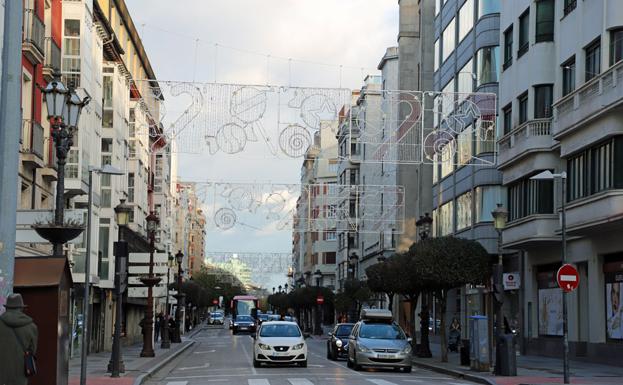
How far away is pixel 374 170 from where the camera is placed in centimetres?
9119

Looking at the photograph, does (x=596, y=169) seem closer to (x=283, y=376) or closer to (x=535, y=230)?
(x=535, y=230)

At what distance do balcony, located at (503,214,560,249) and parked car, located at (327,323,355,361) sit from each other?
785cm

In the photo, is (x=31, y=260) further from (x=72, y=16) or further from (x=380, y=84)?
(x=380, y=84)

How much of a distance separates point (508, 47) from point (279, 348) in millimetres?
20336

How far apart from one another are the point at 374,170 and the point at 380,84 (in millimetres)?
8219

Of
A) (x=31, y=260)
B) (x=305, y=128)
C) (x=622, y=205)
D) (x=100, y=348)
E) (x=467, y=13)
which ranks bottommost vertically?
(x=100, y=348)

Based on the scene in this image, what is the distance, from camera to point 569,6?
3941 cm

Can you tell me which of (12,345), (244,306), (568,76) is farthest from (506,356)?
(244,306)

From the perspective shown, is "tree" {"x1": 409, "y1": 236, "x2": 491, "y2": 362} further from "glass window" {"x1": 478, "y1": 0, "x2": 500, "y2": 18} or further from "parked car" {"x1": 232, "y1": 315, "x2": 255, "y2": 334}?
"parked car" {"x1": 232, "y1": 315, "x2": 255, "y2": 334}

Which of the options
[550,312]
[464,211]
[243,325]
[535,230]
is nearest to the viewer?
[535,230]

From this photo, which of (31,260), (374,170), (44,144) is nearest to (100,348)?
(44,144)

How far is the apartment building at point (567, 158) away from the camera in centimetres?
3406

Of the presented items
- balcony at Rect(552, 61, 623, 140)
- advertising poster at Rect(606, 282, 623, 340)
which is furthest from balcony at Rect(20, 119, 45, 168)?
advertising poster at Rect(606, 282, 623, 340)

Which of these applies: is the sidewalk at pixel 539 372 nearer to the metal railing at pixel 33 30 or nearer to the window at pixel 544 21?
the window at pixel 544 21
